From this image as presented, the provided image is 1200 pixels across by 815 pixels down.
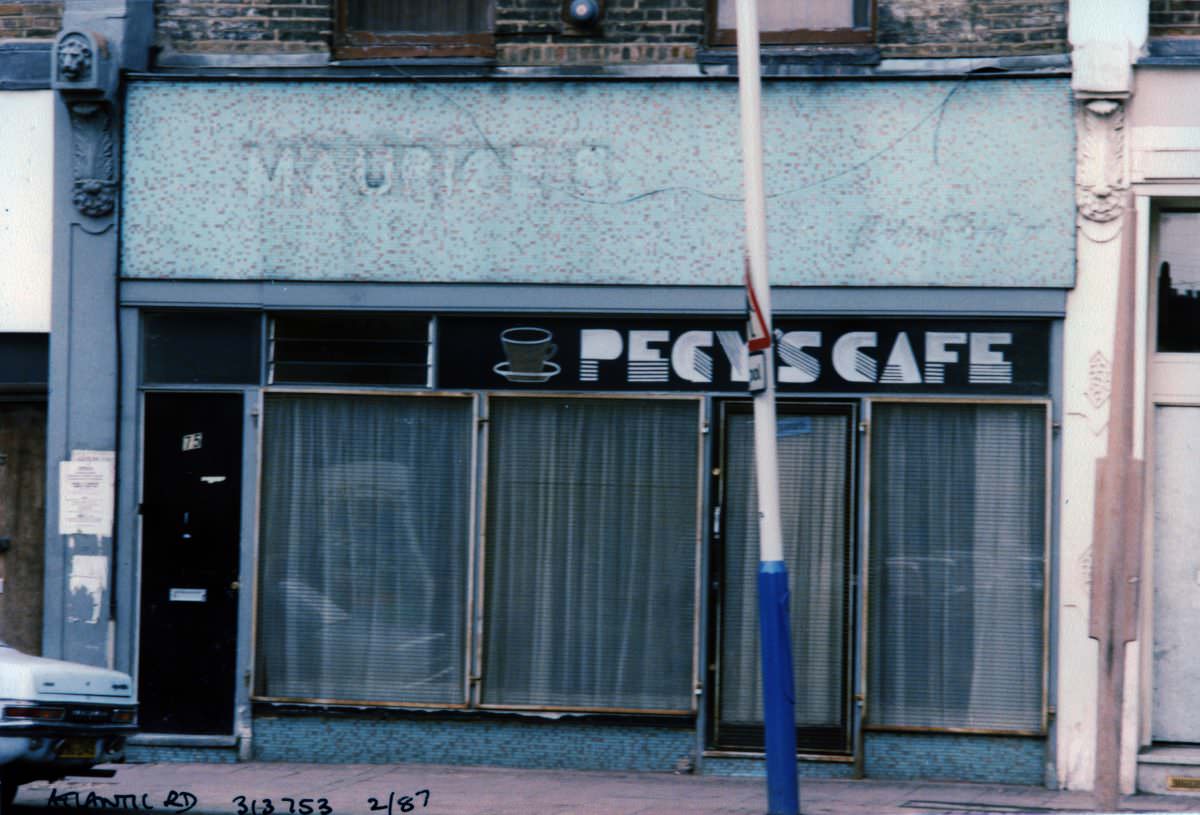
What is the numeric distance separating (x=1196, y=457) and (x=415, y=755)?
19.5 feet

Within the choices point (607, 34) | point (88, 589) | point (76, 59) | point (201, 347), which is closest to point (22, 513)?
point (88, 589)

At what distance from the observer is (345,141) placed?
39.7 feet

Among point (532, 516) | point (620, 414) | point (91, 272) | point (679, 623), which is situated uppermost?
point (91, 272)

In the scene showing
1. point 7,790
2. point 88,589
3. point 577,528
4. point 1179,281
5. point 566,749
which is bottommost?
point 566,749

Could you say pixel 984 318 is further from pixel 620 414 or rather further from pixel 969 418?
pixel 620 414

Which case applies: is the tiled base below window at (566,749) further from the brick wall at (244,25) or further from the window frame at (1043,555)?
the brick wall at (244,25)

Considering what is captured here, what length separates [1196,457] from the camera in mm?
11414

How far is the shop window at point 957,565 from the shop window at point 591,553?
139cm

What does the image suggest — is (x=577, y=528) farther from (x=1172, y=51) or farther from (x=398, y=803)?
(x=1172, y=51)

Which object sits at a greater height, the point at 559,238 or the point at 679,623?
the point at 559,238

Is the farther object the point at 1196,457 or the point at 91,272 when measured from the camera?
the point at 91,272

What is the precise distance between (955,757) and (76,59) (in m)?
8.06

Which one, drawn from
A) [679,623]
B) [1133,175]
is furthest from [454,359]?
[1133,175]

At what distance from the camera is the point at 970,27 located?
11625 millimetres
